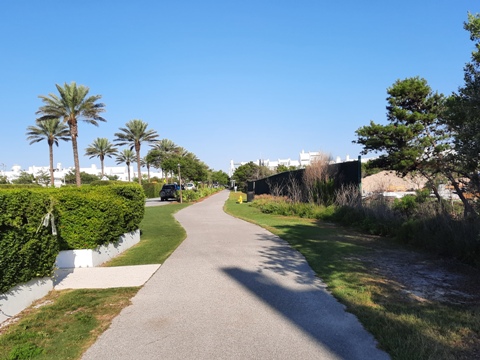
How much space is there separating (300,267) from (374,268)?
136 centimetres

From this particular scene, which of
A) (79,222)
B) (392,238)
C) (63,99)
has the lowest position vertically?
(392,238)

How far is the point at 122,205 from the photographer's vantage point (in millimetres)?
9148

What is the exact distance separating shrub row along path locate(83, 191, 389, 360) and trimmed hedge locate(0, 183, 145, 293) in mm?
1571

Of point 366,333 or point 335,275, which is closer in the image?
point 366,333

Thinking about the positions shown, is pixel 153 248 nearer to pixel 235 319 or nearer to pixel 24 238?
pixel 24 238

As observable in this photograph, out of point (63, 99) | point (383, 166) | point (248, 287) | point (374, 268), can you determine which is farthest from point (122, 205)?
point (63, 99)

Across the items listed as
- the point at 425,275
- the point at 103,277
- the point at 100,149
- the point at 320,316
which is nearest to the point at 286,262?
the point at 425,275

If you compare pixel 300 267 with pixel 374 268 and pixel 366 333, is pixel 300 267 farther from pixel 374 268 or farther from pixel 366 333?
pixel 366 333

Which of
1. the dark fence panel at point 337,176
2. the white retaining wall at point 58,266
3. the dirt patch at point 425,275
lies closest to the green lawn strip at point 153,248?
the white retaining wall at point 58,266

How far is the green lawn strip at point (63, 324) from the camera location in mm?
3582

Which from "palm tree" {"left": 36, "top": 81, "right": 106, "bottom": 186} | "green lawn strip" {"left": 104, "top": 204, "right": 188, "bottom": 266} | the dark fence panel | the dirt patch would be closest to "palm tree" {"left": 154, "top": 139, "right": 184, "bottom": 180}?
"palm tree" {"left": 36, "top": 81, "right": 106, "bottom": 186}

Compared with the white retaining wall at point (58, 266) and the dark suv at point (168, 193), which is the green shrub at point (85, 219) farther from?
the dark suv at point (168, 193)

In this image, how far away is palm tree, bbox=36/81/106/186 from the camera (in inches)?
1192

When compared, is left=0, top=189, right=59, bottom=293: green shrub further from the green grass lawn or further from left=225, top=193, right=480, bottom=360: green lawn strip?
left=225, top=193, right=480, bottom=360: green lawn strip
